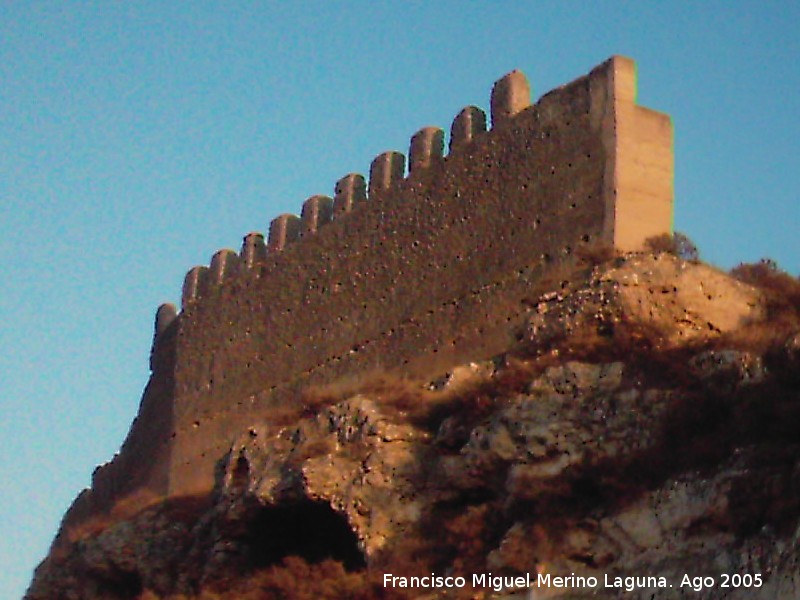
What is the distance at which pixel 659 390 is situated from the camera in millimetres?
20469

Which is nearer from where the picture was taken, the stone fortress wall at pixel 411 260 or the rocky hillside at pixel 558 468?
the rocky hillside at pixel 558 468

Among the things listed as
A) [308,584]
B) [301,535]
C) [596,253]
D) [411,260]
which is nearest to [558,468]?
[308,584]

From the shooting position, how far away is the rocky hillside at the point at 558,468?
18.4 m

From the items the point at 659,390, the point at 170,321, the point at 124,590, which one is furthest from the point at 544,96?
the point at 170,321

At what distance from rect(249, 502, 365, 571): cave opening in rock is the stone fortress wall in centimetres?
308

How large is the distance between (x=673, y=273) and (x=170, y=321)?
15.4 meters

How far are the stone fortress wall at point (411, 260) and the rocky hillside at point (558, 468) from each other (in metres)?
1.11

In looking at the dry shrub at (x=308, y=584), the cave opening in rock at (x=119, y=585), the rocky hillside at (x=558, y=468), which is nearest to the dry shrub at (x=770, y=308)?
the rocky hillside at (x=558, y=468)

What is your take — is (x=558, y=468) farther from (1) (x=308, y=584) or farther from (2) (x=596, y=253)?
(2) (x=596, y=253)

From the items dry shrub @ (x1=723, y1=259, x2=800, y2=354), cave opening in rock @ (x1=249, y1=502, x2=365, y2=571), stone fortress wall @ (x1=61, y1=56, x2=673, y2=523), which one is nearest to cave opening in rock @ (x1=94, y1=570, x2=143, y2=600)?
stone fortress wall @ (x1=61, y1=56, x2=673, y2=523)

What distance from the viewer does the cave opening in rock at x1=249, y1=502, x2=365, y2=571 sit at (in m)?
23.2

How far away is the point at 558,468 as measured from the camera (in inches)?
800

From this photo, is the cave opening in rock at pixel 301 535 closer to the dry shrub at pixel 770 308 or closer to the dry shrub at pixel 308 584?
the dry shrub at pixel 308 584

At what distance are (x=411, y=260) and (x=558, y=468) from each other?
25.8ft
